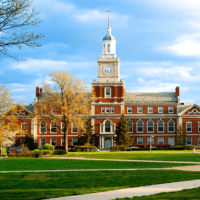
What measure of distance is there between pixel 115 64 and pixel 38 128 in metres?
22.8

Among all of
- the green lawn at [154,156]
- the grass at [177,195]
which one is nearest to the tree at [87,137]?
the green lawn at [154,156]

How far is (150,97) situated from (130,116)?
696cm

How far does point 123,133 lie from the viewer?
2884 inches

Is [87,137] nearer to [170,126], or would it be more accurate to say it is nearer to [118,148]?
[118,148]

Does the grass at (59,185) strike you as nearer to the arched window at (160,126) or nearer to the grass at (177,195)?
the grass at (177,195)

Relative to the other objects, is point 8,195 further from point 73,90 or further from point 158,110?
point 158,110

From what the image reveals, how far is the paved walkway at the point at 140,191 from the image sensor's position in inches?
445

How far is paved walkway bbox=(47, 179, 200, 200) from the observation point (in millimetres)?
11305

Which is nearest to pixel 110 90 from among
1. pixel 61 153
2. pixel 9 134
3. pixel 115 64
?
pixel 115 64

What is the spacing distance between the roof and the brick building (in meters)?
0.02

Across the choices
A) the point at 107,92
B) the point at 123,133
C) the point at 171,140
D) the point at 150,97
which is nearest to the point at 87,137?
the point at 123,133

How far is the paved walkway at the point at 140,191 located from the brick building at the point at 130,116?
63.9 m

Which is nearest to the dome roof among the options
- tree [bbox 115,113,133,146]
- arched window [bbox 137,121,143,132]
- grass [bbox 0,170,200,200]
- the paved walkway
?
tree [bbox 115,113,133,146]

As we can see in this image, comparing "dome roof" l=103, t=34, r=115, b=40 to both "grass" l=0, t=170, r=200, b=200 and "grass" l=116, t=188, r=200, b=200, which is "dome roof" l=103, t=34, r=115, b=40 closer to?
"grass" l=0, t=170, r=200, b=200
